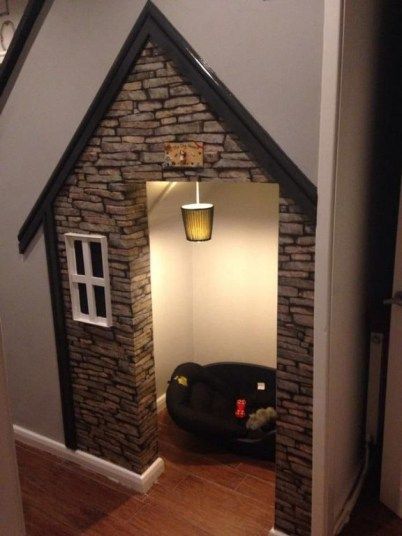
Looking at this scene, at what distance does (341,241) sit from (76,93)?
1.87 metres

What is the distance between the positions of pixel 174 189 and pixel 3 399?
341 cm

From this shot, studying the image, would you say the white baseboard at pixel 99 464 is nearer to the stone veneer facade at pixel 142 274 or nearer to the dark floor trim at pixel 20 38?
the stone veneer facade at pixel 142 274

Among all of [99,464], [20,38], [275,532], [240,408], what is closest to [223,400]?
[240,408]

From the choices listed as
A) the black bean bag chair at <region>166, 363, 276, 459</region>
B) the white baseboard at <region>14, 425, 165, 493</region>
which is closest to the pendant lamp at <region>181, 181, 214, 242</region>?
the black bean bag chair at <region>166, 363, 276, 459</region>

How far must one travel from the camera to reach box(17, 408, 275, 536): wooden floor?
10.2ft

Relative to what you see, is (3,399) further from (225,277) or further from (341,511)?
(225,277)

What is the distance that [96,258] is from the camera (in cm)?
327

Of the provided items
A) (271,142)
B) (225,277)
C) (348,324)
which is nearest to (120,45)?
(271,142)

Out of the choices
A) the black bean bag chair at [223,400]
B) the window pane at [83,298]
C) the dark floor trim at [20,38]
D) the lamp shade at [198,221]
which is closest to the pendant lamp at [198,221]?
the lamp shade at [198,221]

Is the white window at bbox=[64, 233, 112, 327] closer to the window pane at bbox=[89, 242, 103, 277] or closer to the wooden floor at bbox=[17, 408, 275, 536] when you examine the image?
the window pane at bbox=[89, 242, 103, 277]

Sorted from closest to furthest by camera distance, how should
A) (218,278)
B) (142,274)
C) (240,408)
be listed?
(142,274) < (240,408) < (218,278)

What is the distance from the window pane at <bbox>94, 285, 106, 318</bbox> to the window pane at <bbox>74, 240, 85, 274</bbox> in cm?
17

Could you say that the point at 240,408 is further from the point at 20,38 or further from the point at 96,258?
the point at 20,38

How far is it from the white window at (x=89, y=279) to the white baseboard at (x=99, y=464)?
1.12m
